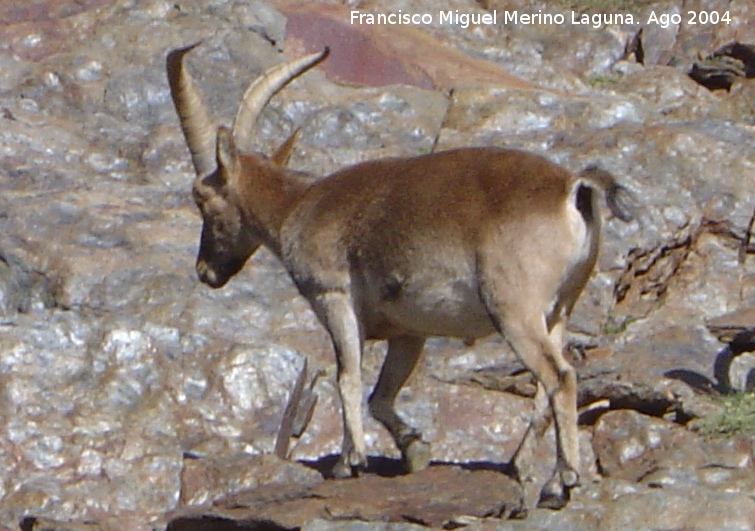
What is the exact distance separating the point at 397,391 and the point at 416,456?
0.47m

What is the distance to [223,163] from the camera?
9.84 meters

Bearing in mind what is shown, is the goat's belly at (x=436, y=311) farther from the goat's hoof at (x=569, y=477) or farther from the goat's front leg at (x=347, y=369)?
the goat's hoof at (x=569, y=477)

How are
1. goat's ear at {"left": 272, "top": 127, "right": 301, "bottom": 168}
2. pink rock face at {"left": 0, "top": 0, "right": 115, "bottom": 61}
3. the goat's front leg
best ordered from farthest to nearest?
pink rock face at {"left": 0, "top": 0, "right": 115, "bottom": 61} < goat's ear at {"left": 272, "top": 127, "right": 301, "bottom": 168} < the goat's front leg

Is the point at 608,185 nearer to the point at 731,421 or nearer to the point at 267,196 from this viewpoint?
the point at 731,421

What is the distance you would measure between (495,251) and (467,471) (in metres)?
1.21

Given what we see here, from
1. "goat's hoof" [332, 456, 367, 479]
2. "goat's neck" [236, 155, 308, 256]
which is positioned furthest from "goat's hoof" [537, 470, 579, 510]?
"goat's neck" [236, 155, 308, 256]

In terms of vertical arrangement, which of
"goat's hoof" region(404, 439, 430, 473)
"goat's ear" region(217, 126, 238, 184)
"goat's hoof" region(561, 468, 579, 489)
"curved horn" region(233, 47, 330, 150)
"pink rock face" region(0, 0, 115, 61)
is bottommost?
"pink rock face" region(0, 0, 115, 61)

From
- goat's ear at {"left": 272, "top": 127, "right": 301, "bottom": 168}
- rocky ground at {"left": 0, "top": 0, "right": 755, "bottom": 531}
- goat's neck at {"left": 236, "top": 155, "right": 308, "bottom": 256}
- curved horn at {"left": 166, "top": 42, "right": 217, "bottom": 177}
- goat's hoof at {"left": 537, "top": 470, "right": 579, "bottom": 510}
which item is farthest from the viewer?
goat's ear at {"left": 272, "top": 127, "right": 301, "bottom": 168}

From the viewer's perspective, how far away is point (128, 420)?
9789mm

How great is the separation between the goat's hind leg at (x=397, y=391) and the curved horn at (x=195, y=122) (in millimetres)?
1924

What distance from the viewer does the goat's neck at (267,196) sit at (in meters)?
9.74

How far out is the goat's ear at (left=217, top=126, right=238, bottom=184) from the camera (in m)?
9.78

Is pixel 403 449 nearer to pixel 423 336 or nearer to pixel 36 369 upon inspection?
pixel 423 336

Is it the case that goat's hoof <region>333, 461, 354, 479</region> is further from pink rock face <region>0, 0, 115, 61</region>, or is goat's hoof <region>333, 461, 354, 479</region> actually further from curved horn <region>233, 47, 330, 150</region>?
pink rock face <region>0, 0, 115, 61</region>
